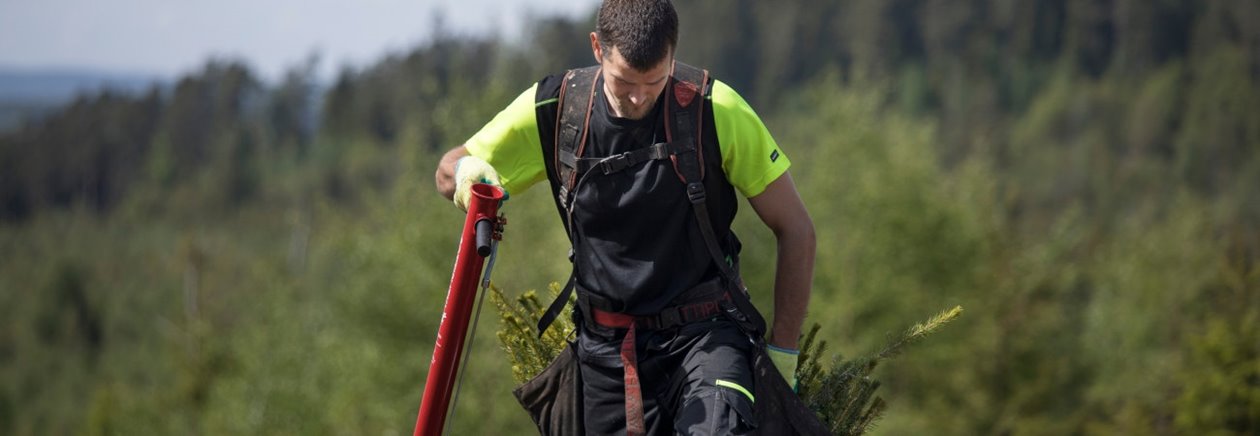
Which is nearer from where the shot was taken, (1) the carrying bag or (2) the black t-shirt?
(2) the black t-shirt

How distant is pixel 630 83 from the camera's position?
4.29 m

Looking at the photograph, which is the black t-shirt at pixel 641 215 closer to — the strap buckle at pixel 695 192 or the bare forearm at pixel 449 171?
the strap buckle at pixel 695 192

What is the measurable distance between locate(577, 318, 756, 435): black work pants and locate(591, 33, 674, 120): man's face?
29.7 inches

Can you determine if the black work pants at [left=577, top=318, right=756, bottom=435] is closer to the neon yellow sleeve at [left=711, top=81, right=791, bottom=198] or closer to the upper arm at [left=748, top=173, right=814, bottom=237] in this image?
the upper arm at [left=748, top=173, right=814, bottom=237]

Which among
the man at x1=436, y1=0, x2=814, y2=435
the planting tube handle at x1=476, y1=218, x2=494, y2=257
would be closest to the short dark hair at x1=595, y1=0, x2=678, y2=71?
the man at x1=436, y1=0, x2=814, y2=435

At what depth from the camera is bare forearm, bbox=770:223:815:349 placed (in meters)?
4.48

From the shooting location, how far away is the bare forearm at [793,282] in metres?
4.48

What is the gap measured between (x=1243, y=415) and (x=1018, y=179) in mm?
64994

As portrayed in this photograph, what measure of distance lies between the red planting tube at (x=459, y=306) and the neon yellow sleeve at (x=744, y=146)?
30.6 inches

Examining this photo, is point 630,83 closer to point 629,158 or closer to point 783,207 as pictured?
point 629,158

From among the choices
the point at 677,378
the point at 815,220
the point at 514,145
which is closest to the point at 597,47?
the point at 514,145

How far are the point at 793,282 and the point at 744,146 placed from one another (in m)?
0.52

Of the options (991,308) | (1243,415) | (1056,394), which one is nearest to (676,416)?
(1243,415)

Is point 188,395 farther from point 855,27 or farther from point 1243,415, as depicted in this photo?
point 855,27
